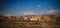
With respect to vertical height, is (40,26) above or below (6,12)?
below

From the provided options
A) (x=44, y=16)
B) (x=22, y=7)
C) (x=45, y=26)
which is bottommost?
(x=45, y=26)

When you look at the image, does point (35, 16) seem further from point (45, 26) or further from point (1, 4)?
point (1, 4)

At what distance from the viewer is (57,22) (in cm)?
205

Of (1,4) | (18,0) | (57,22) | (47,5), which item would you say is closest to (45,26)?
(57,22)

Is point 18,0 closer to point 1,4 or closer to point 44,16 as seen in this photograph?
point 1,4

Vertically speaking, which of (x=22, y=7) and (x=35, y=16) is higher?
(x=22, y=7)

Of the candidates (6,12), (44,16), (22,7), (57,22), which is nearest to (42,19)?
(44,16)

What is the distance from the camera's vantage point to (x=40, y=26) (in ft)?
6.74

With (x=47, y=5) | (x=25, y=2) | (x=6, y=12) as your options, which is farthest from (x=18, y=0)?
(x=47, y=5)

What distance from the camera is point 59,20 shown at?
2045 mm

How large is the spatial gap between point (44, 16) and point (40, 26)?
7.1 inches

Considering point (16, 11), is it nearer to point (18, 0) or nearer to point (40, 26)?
point (18, 0)

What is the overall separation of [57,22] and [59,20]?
5 centimetres

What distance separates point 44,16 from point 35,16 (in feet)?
0.50
